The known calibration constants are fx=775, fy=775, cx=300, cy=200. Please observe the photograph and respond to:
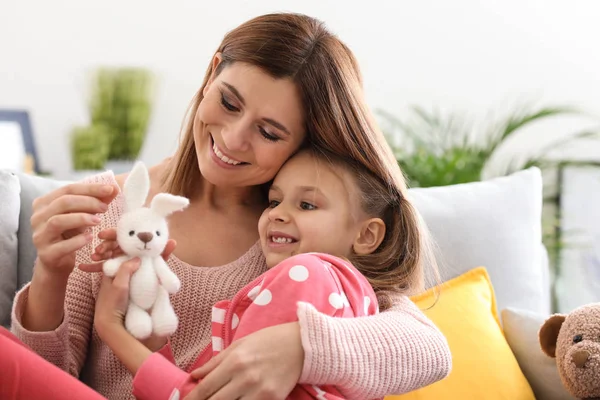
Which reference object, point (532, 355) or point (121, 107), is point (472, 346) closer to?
point (532, 355)

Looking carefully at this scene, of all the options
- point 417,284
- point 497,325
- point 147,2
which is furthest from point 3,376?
point 147,2

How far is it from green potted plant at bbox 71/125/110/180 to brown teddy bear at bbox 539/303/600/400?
1.93m

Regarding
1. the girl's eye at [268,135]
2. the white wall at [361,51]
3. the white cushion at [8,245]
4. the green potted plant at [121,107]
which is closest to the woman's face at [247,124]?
the girl's eye at [268,135]

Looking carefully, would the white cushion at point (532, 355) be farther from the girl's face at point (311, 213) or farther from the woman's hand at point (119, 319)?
the woman's hand at point (119, 319)

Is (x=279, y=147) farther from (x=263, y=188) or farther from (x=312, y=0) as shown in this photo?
(x=312, y=0)

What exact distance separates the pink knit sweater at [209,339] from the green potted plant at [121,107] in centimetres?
148

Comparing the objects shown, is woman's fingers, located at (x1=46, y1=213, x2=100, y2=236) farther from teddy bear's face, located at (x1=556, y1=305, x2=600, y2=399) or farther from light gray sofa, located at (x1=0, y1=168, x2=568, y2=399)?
teddy bear's face, located at (x1=556, y1=305, x2=600, y2=399)

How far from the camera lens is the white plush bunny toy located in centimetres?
122

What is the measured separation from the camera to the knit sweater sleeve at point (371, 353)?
3.62 ft

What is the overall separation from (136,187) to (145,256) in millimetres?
113

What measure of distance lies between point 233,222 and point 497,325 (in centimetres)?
66

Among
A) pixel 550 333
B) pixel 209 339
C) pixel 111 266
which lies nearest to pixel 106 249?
pixel 111 266

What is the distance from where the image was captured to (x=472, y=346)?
5.47 ft

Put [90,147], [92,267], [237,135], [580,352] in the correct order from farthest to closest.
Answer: [90,147] → [580,352] → [237,135] → [92,267]
